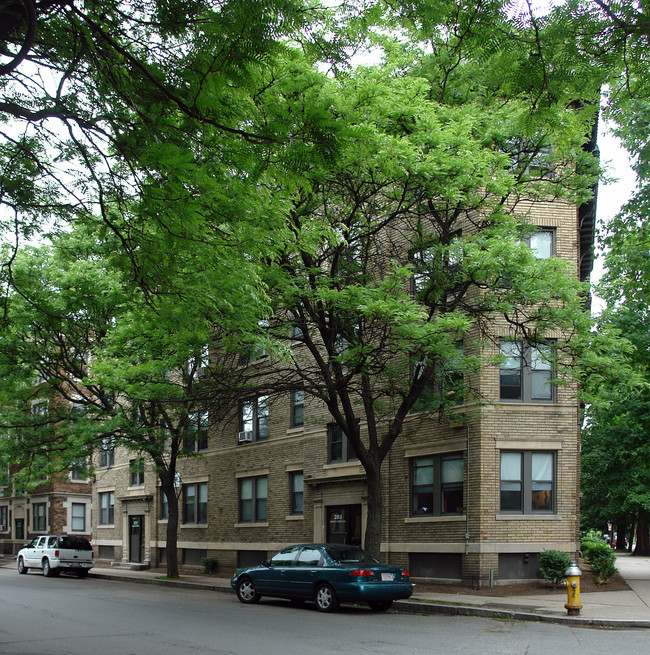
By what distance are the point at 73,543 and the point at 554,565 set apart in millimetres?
19908

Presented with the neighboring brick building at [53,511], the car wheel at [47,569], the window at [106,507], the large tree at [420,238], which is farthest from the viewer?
the neighboring brick building at [53,511]

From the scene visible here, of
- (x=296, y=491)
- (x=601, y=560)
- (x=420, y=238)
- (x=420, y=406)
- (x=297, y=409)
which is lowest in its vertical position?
(x=601, y=560)

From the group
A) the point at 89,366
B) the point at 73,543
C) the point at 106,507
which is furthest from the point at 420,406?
the point at 106,507

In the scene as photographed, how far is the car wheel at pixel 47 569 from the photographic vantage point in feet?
101

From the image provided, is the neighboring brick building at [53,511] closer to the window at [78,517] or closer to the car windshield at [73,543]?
the window at [78,517]

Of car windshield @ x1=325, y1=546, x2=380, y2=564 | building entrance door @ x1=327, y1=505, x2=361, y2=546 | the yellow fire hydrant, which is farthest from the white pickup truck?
the yellow fire hydrant

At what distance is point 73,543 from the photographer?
31.1 meters

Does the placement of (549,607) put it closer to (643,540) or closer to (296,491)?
(296,491)

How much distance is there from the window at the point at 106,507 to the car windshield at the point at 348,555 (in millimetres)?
25722

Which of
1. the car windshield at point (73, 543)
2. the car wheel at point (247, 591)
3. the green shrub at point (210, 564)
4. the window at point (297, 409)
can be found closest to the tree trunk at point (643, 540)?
the window at point (297, 409)

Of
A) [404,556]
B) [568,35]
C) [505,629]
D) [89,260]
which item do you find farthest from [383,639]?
[89,260]

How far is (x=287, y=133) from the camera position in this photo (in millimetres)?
7773

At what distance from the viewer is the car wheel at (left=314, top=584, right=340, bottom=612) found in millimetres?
15812

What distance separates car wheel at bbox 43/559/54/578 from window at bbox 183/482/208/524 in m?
5.62
